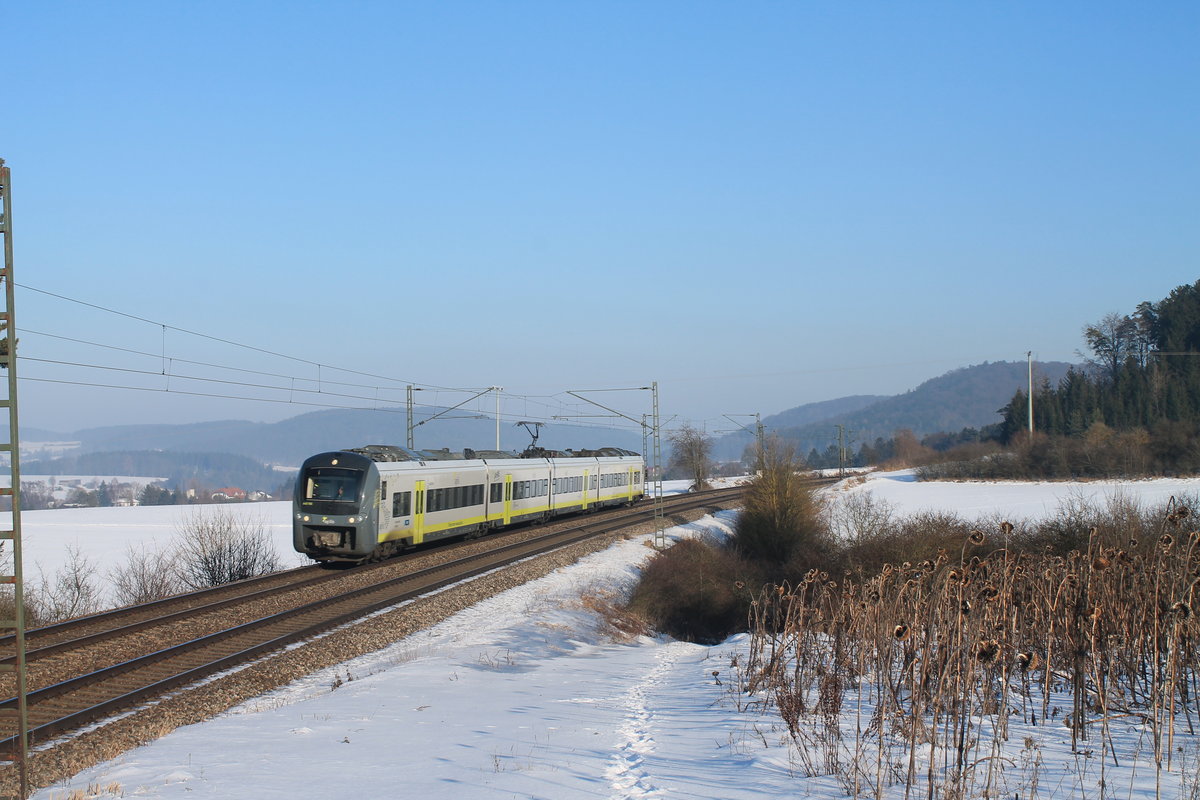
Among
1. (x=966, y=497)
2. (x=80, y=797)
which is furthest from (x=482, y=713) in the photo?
(x=966, y=497)

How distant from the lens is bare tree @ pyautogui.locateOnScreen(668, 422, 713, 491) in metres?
84.7

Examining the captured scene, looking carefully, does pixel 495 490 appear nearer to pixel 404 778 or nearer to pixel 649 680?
pixel 649 680

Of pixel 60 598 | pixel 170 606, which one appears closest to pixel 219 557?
pixel 60 598

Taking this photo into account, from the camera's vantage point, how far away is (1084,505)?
1101 inches

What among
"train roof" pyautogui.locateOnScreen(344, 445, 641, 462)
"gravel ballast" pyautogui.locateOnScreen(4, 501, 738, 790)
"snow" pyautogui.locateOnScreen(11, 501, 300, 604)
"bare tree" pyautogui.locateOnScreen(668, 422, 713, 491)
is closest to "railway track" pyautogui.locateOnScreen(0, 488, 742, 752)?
"gravel ballast" pyautogui.locateOnScreen(4, 501, 738, 790)

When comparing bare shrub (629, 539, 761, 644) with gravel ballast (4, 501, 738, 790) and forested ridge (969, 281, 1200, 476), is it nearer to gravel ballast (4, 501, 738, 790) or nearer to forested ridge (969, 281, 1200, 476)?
gravel ballast (4, 501, 738, 790)

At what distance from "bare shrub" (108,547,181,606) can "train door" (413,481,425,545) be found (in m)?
7.94

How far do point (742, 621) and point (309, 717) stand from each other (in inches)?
769

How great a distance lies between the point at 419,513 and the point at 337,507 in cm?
385

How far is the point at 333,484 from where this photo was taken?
25094 millimetres

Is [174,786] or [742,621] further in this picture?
[742,621]

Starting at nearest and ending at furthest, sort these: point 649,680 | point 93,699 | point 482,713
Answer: point 482,713
point 93,699
point 649,680

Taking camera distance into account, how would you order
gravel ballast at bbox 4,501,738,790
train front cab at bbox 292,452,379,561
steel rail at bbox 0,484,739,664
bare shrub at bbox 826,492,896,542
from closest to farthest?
gravel ballast at bbox 4,501,738,790 → steel rail at bbox 0,484,739,664 → train front cab at bbox 292,452,379,561 → bare shrub at bbox 826,492,896,542

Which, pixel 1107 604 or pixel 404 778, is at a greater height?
pixel 1107 604
